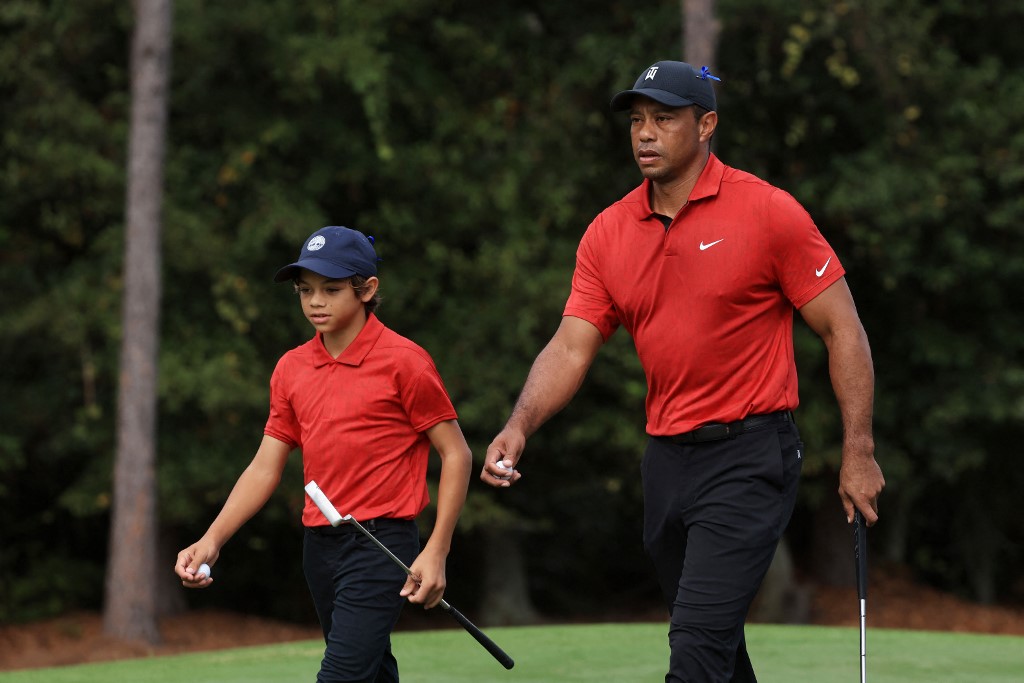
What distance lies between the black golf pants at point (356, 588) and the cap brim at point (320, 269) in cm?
80

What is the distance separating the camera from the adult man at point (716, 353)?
15.1 ft

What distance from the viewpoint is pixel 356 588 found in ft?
16.7

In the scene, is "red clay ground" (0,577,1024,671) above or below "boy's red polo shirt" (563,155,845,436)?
below

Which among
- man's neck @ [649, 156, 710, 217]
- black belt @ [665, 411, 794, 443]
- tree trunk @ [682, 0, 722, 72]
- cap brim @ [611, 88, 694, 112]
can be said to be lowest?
black belt @ [665, 411, 794, 443]

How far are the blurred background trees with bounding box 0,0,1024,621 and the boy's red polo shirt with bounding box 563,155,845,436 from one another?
12247 mm

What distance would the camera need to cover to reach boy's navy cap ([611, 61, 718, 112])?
4.73m

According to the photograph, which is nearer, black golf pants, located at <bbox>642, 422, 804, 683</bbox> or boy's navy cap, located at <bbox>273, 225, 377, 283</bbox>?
black golf pants, located at <bbox>642, 422, 804, 683</bbox>

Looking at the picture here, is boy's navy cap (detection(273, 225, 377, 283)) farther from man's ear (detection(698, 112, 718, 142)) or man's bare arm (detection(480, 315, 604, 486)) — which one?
man's ear (detection(698, 112, 718, 142))

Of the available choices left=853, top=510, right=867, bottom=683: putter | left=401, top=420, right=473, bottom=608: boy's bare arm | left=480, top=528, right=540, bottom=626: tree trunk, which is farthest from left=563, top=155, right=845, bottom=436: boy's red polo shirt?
left=480, top=528, right=540, bottom=626: tree trunk

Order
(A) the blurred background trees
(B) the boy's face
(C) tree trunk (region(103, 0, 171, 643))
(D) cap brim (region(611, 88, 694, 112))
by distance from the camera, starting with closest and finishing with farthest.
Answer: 1. (D) cap brim (region(611, 88, 694, 112))
2. (B) the boy's face
3. (C) tree trunk (region(103, 0, 171, 643))
4. (A) the blurred background trees

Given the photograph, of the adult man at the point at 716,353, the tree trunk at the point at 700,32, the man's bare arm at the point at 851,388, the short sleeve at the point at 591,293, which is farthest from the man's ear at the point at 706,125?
the tree trunk at the point at 700,32

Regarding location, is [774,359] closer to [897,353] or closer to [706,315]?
[706,315]

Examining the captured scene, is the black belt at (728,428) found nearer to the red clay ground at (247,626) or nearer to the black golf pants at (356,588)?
the black golf pants at (356,588)

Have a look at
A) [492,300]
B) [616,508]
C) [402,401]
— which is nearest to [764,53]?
[492,300]
